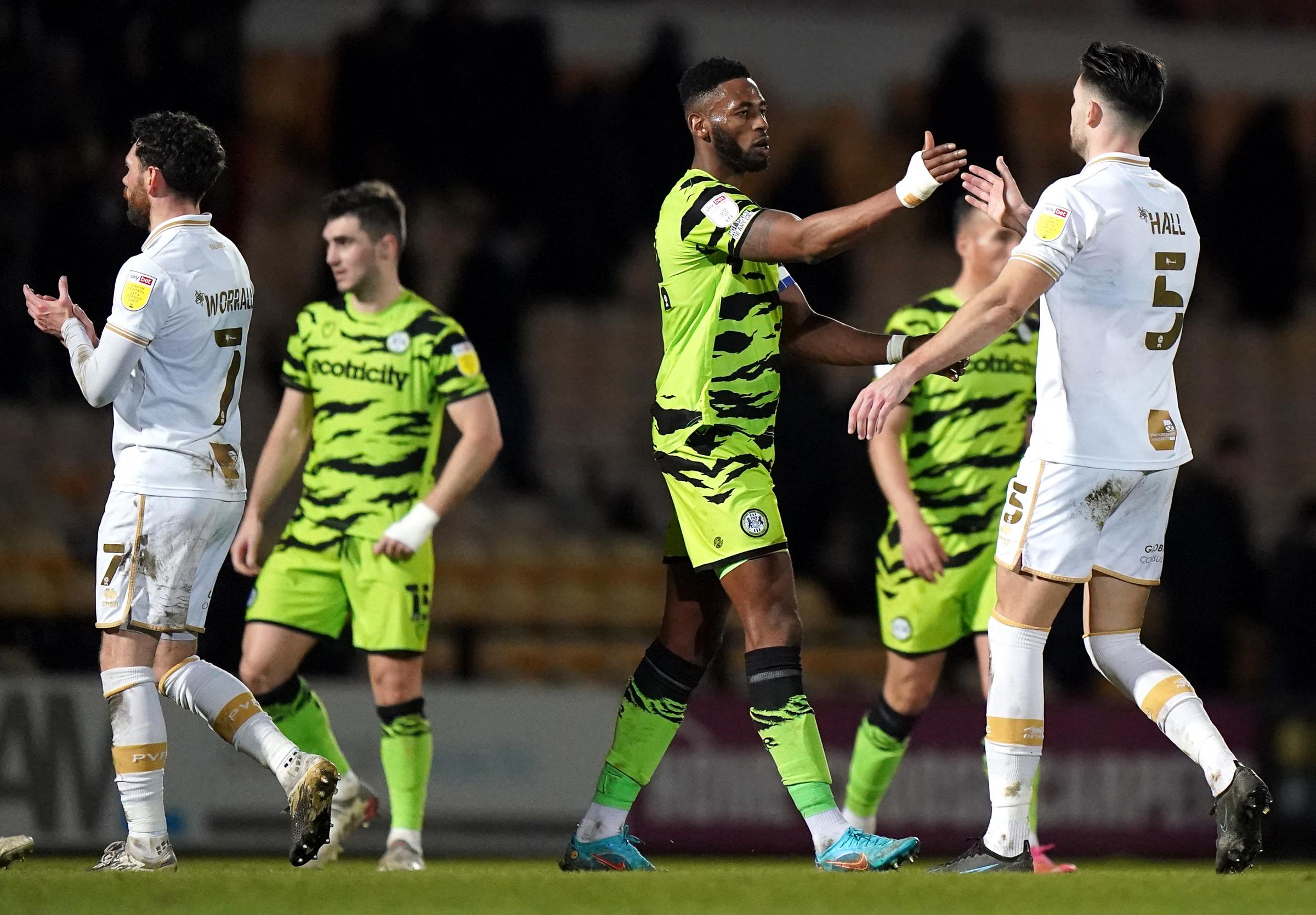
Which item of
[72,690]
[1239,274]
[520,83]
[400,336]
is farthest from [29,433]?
[1239,274]

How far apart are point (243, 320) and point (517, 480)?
22.2ft

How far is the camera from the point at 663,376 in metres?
5.86

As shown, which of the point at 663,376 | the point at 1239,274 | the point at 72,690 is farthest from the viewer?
the point at 1239,274

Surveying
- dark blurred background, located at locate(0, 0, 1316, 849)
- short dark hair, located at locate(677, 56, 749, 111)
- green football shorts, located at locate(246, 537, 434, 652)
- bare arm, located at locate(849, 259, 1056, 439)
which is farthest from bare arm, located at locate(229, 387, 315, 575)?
bare arm, located at locate(849, 259, 1056, 439)

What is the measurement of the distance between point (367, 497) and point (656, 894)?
2794mm

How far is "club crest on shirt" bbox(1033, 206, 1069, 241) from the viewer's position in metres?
5.23

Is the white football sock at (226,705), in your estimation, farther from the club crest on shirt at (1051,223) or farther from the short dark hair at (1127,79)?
the short dark hair at (1127,79)

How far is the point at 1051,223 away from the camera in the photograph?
5.25 metres

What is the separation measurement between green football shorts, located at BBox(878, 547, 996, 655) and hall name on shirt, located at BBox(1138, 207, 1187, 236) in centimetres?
201


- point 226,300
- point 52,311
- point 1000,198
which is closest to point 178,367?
point 226,300

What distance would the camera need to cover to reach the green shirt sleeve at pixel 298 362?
287 inches

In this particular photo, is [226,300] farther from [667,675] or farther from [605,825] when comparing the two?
[605,825]

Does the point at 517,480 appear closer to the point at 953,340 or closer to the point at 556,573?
the point at 556,573

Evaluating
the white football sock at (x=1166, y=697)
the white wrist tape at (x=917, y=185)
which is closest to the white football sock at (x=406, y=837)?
the white football sock at (x=1166, y=697)
